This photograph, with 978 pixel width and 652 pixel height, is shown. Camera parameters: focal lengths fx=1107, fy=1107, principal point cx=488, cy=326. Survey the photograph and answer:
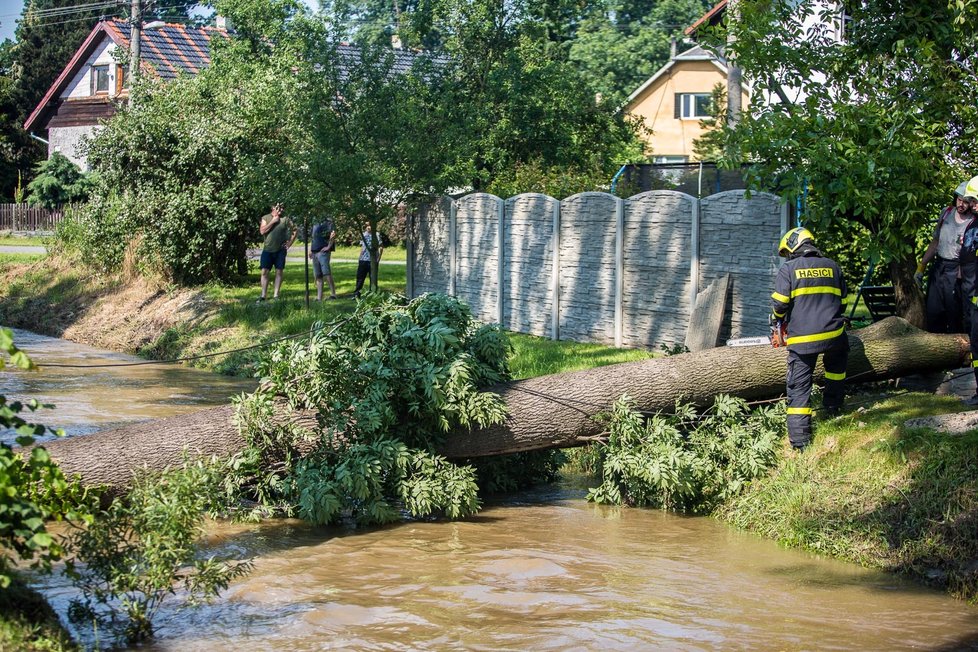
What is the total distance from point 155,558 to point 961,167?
29.2ft

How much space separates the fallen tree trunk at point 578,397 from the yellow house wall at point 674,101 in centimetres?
4200

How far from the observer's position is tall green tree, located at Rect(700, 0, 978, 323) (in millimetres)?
10711

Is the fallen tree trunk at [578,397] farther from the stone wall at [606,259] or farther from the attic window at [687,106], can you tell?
the attic window at [687,106]

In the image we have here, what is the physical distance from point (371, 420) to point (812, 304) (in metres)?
3.84

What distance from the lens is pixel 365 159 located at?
18.3 metres

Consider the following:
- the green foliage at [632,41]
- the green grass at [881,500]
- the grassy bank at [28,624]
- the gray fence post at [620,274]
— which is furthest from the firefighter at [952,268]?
the green foliage at [632,41]

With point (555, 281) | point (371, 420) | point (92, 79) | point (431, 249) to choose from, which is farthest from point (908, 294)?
point (92, 79)

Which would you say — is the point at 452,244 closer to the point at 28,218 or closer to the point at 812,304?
the point at 812,304

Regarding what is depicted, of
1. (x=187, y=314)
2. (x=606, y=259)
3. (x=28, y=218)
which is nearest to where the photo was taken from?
(x=606, y=259)

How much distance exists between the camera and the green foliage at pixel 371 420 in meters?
9.16

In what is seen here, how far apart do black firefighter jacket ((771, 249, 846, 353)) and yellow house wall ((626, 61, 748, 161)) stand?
42.8 m

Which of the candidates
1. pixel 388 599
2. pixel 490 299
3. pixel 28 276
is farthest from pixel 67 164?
pixel 388 599

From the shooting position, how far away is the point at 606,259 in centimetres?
1569

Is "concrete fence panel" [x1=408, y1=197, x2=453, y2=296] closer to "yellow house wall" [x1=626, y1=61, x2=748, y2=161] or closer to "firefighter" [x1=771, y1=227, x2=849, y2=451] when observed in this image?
"firefighter" [x1=771, y1=227, x2=849, y2=451]
